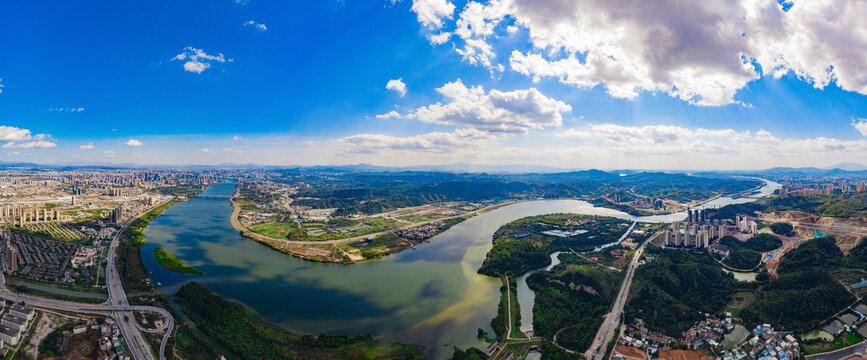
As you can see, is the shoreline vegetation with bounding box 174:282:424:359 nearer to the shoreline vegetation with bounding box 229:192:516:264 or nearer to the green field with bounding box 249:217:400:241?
the shoreline vegetation with bounding box 229:192:516:264

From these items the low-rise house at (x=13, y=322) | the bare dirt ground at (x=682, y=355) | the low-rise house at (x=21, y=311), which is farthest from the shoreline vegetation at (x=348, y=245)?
the bare dirt ground at (x=682, y=355)

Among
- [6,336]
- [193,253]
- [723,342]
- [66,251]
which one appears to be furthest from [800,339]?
[66,251]

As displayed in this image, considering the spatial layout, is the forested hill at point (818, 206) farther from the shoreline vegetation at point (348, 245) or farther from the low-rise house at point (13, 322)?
the low-rise house at point (13, 322)

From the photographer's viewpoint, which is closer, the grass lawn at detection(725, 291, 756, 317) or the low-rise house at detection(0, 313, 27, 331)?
the low-rise house at detection(0, 313, 27, 331)

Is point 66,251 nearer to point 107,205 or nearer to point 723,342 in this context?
point 107,205

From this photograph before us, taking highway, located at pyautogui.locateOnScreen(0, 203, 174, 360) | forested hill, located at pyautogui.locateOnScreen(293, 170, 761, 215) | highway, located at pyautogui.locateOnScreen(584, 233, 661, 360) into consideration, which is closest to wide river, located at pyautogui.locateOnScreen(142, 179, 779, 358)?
highway, located at pyautogui.locateOnScreen(0, 203, 174, 360)

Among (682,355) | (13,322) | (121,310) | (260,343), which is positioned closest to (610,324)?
(682,355)

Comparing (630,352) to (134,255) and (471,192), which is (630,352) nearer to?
(134,255)
